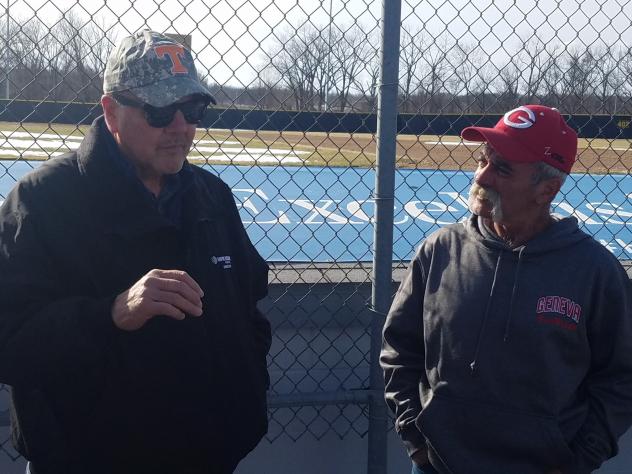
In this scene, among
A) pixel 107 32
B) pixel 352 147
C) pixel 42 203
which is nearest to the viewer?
pixel 42 203

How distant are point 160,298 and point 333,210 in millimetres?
3229

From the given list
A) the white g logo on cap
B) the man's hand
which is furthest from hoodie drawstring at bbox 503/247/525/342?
the man's hand

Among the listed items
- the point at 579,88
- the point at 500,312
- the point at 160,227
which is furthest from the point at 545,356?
the point at 579,88

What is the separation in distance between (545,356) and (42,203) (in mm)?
1514

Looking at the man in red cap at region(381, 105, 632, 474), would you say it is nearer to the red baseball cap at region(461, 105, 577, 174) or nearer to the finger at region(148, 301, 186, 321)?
the red baseball cap at region(461, 105, 577, 174)

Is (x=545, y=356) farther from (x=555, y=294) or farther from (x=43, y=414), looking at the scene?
(x=43, y=414)

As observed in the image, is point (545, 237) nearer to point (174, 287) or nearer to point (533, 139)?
point (533, 139)

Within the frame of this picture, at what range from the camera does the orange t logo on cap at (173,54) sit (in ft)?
7.72

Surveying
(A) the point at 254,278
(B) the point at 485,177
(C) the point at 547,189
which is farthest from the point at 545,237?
(A) the point at 254,278

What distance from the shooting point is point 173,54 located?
238cm

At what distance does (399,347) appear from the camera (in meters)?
2.85

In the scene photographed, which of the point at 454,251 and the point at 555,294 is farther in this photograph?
the point at 454,251

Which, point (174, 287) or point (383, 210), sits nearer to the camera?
point (174, 287)

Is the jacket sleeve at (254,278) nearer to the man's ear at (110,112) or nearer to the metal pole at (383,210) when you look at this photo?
the man's ear at (110,112)
